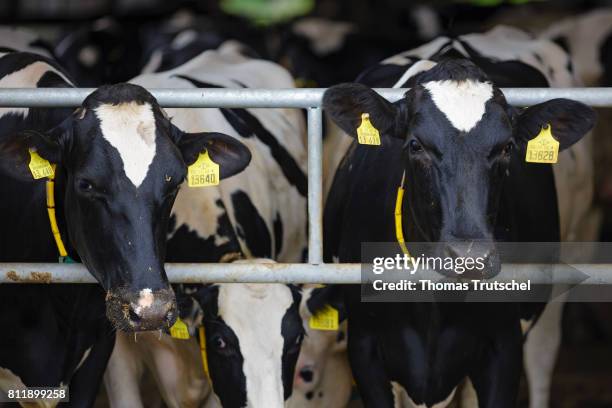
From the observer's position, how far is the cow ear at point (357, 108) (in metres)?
4.16

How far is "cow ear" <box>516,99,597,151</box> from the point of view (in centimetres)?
420

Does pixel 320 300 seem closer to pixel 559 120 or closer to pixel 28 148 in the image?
pixel 559 120

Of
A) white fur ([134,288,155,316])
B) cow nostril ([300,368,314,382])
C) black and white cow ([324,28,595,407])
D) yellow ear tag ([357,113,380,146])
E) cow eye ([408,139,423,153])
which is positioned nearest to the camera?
white fur ([134,288,155,316])

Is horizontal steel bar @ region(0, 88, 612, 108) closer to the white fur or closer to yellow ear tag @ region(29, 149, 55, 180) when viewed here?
yellow ear tag @ region(29, 149, 55, 180)

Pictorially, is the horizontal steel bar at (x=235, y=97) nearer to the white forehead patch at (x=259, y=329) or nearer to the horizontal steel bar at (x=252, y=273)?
the horizontal steel bar at (x=252, y=273)

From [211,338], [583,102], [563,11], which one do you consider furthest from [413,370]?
[563,11]

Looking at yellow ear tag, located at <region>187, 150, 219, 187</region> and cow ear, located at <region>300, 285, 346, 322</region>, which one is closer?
yellow ear tag, located at <region>187, 150, 219, 187</region>

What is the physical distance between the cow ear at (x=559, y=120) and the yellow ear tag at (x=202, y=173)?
1119mm

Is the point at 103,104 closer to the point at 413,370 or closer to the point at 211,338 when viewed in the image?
the point at 211,338

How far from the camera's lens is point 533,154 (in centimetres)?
430

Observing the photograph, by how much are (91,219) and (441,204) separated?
1197 millimetres

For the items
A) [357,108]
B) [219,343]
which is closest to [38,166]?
[219,343]

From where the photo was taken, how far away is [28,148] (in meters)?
4.07

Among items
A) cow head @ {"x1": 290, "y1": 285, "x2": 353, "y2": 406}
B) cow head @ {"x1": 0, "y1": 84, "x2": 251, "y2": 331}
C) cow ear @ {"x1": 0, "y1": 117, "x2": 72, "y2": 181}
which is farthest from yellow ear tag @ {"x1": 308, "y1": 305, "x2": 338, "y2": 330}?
cow ear @ {"x1": 0, "y1": 117, "x2": 72, "y2": 181}
